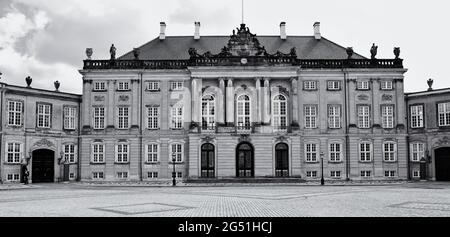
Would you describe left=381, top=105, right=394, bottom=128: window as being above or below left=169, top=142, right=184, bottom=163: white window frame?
above

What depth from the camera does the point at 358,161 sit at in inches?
A: 1934

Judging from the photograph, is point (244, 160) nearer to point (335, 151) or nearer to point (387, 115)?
point (335, 151)

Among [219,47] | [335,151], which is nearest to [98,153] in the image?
[219,47]

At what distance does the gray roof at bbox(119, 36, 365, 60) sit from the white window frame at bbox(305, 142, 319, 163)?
944 cm

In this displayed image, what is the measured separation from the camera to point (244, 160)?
47.8 metres

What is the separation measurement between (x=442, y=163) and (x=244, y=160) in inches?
749

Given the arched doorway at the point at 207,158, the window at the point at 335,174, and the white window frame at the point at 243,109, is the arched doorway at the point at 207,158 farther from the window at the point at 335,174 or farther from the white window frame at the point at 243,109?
the window at the point at 335,174

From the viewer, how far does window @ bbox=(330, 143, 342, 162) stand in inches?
1941

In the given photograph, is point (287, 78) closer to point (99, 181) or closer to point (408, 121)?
point (408, 121)

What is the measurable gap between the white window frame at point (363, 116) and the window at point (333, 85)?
2.83 meters

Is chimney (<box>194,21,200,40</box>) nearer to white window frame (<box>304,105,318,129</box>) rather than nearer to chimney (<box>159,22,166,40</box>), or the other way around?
chimney (<box>159,22,166,40</box>)

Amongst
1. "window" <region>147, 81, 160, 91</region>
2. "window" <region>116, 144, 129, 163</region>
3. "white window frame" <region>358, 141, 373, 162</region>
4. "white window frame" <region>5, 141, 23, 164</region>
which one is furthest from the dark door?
"white window frame" <region>5, 141, 23, 164</region>
